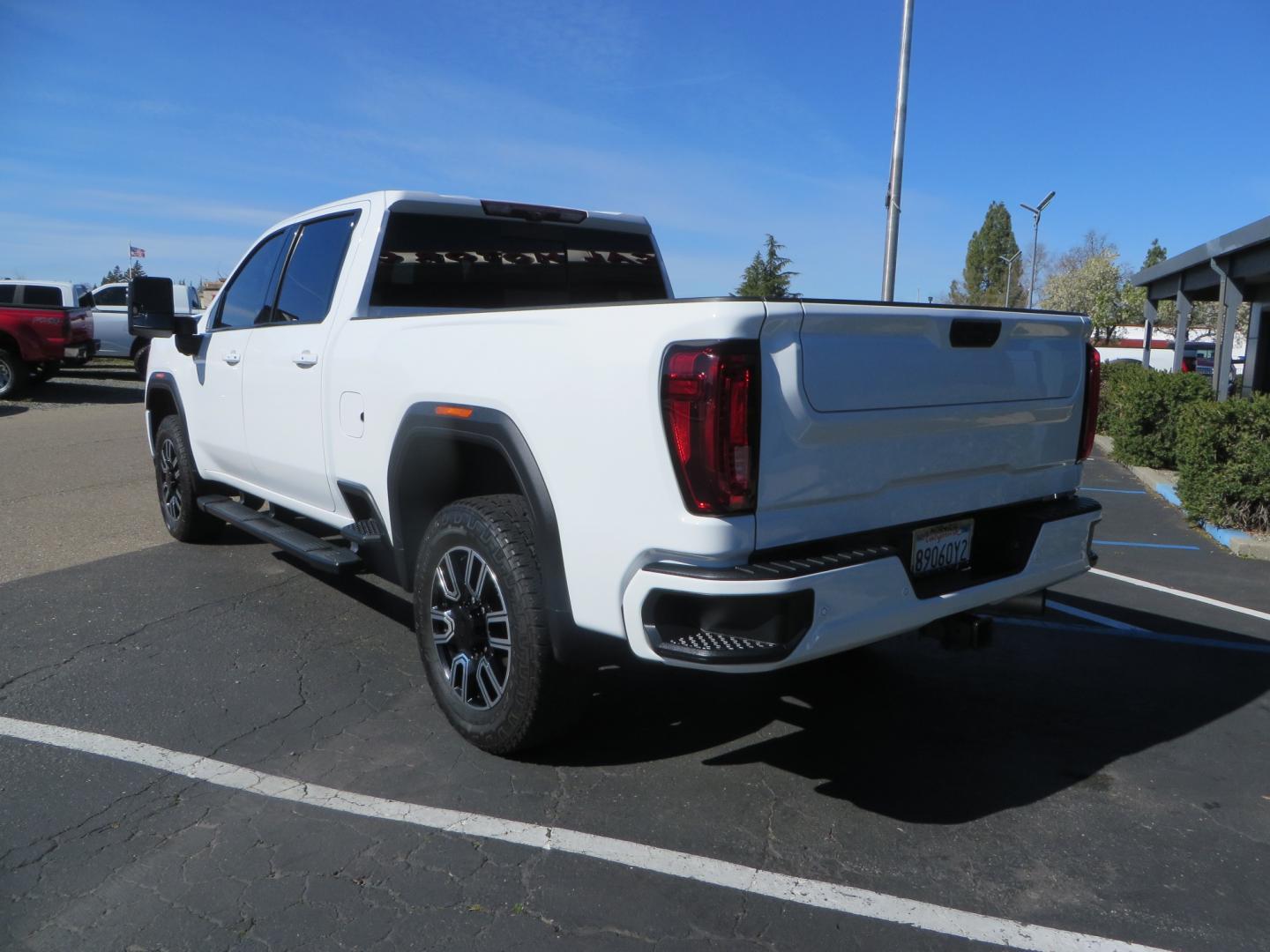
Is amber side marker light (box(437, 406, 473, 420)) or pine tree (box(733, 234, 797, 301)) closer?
amber side marker light (box(437, 406, 473, 420))

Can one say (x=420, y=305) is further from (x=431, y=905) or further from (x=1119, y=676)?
(x=1119, y=676)

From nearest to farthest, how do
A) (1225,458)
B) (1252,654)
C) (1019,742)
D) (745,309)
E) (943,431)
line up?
(745,309) → (943,431) → (1019,742) → (1252,654) → (1225,458)

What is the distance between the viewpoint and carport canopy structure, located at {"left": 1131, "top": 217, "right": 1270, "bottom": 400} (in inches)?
617

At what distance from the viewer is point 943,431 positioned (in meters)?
3.42

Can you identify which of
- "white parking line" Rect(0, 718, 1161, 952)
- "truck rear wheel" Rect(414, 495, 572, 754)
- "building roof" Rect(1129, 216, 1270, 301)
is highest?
"building roof" Rect(1129, 216, 1270, 301)

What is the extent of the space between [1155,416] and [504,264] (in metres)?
10.4

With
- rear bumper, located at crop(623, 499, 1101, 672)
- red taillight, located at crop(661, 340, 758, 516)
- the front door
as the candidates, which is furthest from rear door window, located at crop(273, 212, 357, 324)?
rear bumper, located at crop(623, 499, 1101, 672)

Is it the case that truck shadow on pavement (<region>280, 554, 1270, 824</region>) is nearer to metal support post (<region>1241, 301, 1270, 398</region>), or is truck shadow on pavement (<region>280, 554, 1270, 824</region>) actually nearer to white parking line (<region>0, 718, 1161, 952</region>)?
white parking line (<region>0, 718, 1161, 952</region>)

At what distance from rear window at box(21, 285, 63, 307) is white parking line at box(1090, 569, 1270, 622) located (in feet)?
64.1

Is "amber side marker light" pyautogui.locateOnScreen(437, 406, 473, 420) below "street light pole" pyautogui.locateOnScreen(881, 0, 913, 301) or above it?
below

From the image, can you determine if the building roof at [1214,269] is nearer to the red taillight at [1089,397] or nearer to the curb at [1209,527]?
the curb at [1209,527]

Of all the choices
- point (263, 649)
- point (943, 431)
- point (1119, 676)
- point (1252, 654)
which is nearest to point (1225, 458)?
point (1252, 654)

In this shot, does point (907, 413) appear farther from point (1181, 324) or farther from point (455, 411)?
point (1181, 324)

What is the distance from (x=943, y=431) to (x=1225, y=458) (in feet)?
21.2
